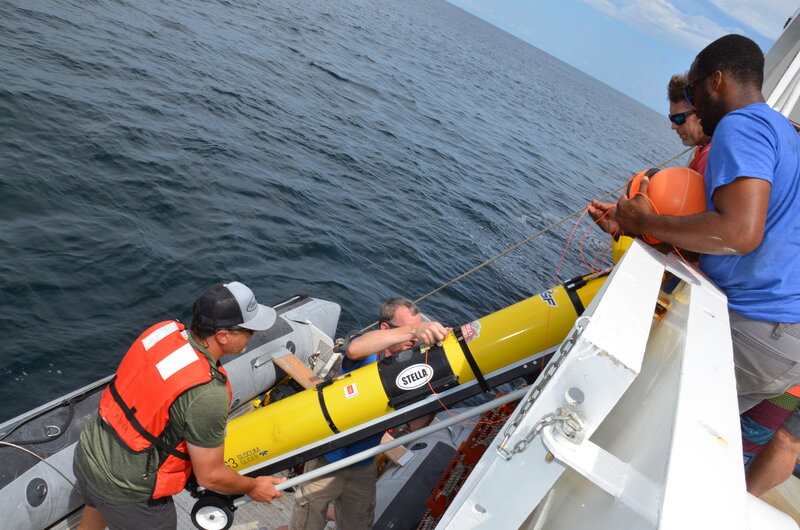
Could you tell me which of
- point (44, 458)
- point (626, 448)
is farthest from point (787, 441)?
point (44, 458)

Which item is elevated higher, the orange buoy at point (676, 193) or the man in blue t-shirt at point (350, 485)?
the orange buoy at point (676, 193)

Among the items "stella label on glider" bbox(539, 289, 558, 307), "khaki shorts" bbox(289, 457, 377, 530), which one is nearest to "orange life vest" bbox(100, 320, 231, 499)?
"khaki shorts" bbox(289, 457, 377, 530)

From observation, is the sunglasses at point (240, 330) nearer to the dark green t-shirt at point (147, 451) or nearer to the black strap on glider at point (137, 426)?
the dark green t-shirt at point (147, 451)

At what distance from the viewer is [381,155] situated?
1655 cm

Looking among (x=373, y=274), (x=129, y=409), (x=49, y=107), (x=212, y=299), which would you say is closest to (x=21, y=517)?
(x=129, y=409)

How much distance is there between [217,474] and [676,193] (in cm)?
275

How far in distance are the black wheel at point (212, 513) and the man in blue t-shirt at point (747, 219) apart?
2.92 m

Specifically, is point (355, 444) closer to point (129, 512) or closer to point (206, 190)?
point (129, 512)

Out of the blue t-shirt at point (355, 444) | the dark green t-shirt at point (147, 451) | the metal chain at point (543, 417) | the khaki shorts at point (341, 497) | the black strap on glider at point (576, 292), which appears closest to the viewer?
the metal chain at point (543, 417)

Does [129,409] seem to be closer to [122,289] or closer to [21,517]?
[21,517]

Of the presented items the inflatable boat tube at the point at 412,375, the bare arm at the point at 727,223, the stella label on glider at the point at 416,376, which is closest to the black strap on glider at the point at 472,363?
the inflatable boat tube at the point at 412,375

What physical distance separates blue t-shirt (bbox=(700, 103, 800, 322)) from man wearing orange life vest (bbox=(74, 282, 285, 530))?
2348mm

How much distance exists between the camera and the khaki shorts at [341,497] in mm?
3902

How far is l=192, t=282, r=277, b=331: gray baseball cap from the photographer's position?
2898 millimetres
